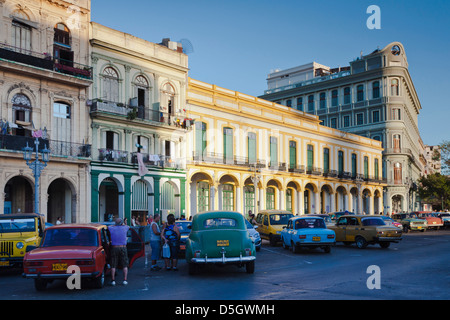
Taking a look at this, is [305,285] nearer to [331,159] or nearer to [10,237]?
[10,237]

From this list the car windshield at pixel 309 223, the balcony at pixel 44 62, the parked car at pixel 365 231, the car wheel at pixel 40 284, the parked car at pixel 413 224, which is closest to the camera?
the car wheel at pixel 40 284

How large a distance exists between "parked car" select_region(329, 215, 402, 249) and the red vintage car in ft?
45.0

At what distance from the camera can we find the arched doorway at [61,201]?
3158cm

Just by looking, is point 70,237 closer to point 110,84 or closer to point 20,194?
point 20,194

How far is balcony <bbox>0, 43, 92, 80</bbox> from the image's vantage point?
92.9 ft

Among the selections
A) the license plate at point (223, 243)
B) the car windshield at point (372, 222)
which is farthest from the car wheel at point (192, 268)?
the car windshield at point (372, 222)

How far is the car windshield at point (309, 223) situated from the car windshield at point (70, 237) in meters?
11.4

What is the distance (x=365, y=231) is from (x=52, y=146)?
18352 millimetres

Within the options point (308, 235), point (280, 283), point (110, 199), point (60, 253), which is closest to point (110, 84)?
point (110, 199)

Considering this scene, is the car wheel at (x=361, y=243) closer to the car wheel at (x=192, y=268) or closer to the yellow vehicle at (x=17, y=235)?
the car wheel at (x=192, y=268)

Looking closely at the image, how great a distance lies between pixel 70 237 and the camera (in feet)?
41.9

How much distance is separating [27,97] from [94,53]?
577 cm

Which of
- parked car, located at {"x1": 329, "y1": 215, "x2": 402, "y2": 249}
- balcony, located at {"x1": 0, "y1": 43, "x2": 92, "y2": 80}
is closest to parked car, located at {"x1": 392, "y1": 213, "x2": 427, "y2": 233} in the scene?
parked car, located at {"x1": 329, "y1": 215, "x2": 402, "y2": 249}

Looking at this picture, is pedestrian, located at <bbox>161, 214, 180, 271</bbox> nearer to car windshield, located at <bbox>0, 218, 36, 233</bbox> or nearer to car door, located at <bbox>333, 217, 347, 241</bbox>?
car windshield, located at <bbox>0, 218, 36, 233</bbox>
